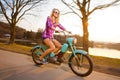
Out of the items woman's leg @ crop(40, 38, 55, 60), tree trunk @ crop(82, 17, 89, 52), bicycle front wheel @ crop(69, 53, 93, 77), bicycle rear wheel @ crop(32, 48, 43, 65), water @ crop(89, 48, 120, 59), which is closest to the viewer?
bicycle front wheel @ crop(69, 53, 93, 77)

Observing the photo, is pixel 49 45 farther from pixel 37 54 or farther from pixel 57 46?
pixel 37 54

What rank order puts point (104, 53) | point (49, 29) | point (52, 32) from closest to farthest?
1. point (49, 29)
2. point (52, 32)
3. point (104, 53)

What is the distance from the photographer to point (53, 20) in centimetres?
722

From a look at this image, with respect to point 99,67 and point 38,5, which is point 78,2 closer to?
point 99,67

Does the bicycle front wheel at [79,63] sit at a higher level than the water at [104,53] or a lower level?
higher

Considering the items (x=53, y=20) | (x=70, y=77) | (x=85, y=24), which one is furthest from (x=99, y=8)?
(x=70, y=77)

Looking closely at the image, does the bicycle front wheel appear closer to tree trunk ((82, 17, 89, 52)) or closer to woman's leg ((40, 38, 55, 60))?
woman's leg ((40, 38, 55, 60))

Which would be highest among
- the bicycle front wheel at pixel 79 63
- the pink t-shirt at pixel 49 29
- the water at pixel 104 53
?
the pink t-shirt at pixel 49 29

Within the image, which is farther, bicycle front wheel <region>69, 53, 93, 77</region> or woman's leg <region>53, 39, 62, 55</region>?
woman's leg <region>53, 39, 62, 55</region>

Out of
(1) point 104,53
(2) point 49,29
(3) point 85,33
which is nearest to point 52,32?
(2) point 49,29

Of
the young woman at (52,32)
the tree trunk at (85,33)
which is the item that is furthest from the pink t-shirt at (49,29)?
the tree trunk at (85,33)

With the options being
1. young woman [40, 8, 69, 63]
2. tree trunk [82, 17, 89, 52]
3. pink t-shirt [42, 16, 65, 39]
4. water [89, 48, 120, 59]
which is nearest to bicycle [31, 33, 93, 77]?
young woman [40, 8, 69, 63]

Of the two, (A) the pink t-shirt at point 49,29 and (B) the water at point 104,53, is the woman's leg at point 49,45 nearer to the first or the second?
(A) the pink t-shirt at point 49,29

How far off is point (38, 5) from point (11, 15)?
3.53 metres
